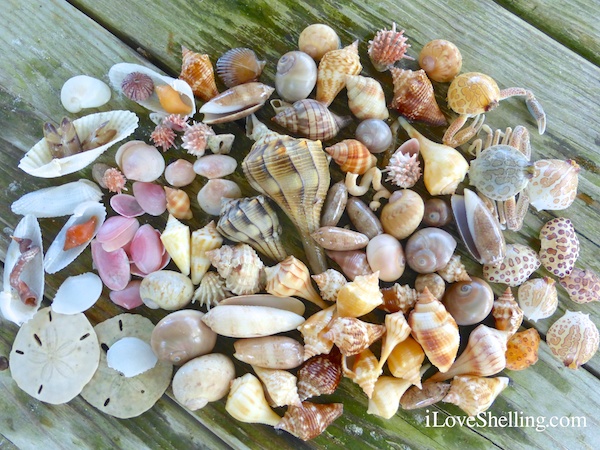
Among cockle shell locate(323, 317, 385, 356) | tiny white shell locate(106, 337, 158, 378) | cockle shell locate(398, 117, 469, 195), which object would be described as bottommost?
tiny white shell locate(106, 337, 158, 378)

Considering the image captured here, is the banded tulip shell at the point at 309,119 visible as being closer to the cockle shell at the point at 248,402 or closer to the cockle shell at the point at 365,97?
the cockle shell at the point at 365,97

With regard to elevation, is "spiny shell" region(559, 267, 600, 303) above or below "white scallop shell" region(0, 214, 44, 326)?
above

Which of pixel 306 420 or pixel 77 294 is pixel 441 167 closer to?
pixel 306 420

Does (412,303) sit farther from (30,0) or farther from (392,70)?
(30,0)

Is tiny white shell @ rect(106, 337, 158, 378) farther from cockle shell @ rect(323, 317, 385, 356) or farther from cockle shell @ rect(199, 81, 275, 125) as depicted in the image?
cockle shell @ rect(199, 81, 275, 125)

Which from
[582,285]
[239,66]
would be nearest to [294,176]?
[239,66]

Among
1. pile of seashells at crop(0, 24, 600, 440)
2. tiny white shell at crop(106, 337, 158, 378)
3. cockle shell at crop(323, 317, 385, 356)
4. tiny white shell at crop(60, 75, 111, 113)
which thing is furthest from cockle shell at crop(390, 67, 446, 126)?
tiny white shell at crop(106, 337, 158, 378)

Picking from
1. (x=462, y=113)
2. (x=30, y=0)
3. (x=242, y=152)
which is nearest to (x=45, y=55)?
(x=30, y=0)
